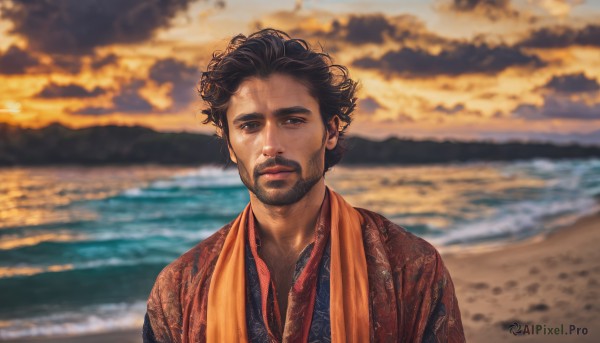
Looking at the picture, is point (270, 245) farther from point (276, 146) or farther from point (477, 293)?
point (477, 293)

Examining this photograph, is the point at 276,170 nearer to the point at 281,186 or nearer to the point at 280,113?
the point at 281,186

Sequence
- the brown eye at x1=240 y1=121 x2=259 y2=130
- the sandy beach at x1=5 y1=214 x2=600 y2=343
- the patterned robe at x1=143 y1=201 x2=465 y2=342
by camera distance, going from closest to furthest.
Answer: the patterned robe at x1=143 y1=201 x2=465 y2=342
the brown eye at x1=240 y1=121 x2=259 y2=130
the sandy beach at x1=5 y1=214 x2=600 y2=343

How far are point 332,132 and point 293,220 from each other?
0.53 m

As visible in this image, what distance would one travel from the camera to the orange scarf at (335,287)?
7.91ft

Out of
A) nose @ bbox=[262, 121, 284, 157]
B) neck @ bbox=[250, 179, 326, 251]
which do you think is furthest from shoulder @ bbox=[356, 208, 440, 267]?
nose @ bbox=[262, 121, 284, 157]


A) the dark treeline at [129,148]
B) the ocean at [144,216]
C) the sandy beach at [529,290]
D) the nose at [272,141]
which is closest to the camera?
the nose at [272,141]

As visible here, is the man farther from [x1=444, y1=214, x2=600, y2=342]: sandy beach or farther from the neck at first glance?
[x1=444, y1=214, x2=600, y2=342]: sandy beach

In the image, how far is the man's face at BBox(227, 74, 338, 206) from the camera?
2.61m

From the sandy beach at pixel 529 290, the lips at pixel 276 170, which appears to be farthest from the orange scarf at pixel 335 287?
the sandy beach at pixel 529 290

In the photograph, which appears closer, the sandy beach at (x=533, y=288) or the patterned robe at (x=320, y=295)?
the patterned robe at (x=320, y=295)

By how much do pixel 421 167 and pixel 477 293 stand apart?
913 inches

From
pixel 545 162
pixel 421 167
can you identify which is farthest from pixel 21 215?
pixel 545 162

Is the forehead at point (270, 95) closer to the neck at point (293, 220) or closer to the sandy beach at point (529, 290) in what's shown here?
the neck at point (293, 220)

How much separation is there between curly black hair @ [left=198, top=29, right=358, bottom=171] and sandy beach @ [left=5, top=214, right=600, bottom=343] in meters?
4.57
